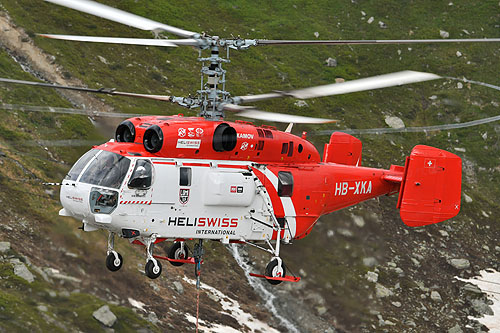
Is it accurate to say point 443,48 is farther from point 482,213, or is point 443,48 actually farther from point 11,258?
point 11,258

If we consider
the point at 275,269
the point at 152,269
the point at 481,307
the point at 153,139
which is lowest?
the point at 481,307

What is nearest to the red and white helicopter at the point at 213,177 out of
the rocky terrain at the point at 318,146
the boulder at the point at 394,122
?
the rocky terrain at the point at 318,146

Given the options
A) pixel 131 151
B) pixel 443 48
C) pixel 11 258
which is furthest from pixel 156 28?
pixel 443 48

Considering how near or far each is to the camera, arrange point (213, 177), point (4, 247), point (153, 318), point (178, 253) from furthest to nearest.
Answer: point (153, 318) < point (4, 247) < point (178, 253) < point (213, 177)

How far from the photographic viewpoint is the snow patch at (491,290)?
4150 cm

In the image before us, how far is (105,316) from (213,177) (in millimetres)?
9737

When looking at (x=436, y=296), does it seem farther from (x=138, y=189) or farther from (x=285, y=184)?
(x=138, y=189)

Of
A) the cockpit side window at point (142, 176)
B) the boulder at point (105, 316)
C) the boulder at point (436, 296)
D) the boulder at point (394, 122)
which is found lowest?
the boulder at point (436, 296)

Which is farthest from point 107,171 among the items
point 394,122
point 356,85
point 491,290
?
point 394,122

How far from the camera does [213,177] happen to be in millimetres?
24766

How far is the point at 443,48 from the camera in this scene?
68.0 metres

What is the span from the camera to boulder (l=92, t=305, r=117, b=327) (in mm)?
30906

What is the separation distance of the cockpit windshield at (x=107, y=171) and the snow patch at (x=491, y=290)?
2560 cm

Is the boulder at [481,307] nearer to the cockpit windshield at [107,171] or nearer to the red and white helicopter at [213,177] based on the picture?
the red and white helicopter at [213,177]
